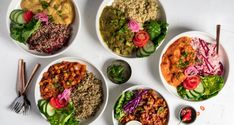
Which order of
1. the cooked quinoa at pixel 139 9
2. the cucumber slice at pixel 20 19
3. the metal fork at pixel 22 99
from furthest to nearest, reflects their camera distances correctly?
the cooked quinoa at pixel 139 9 < the metal fork at pixel 22 99 < the cucumber slice at pixel 20 19

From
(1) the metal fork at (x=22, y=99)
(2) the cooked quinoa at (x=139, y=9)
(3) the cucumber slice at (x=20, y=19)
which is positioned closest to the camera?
(3) the cucumber slice at (x=20, y=19)

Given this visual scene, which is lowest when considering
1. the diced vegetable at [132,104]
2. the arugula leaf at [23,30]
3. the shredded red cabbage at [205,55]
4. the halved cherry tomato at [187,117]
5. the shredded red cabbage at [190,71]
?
the halved cherry tomato at [187,117]

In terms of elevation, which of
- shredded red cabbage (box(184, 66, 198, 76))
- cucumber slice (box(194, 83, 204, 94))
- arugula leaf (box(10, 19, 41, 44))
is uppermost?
arugula leaf (box(10, 19, 41, 44))

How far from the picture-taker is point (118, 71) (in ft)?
12.3

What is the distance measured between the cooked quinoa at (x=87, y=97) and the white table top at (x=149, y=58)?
0.42 feet

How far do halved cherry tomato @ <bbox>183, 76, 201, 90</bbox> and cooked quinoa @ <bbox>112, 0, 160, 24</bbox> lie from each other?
630mm

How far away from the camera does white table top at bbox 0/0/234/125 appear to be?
145 inches

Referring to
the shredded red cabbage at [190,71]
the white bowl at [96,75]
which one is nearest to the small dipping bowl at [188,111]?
the shredded red cabbage at [190,71]

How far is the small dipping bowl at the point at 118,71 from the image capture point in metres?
3.76

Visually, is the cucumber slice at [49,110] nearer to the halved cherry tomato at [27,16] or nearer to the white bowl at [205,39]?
the halved cherry tomato at [27,16]

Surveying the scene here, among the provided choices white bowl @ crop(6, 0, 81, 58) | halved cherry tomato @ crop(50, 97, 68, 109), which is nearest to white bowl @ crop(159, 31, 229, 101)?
white bowl @ crop(6, 0, 81, 58)

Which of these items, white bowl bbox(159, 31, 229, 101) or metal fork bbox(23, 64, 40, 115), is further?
white bowl bbox(159, 31, 229, 101)

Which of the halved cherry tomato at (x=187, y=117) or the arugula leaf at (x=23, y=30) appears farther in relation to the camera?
the halved cherry tomato at (x=187, y=117)

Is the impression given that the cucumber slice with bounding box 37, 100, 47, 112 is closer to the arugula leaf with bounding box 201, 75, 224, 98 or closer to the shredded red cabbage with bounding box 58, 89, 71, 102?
the shredded red cabbage with bounding box 58, 89, 71, 102
